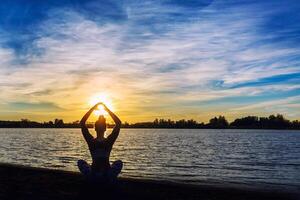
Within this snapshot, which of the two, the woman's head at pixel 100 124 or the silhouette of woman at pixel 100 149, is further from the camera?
the silhouette of woman at pixel 100 149

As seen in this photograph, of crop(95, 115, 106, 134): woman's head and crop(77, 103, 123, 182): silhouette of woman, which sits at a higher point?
crop(95, 115, 106, 134): woman's head

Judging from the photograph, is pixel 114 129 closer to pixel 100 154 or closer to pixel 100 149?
pixel 100 149

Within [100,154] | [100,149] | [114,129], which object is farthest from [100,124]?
[100,154]

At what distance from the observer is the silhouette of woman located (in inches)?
419

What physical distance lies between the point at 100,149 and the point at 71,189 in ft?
22.7

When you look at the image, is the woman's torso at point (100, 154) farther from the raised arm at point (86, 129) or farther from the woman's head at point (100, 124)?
the woman's head at point (100, 124)

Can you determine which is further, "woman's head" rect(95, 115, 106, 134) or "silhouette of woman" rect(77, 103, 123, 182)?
"silhouette of woman" rect(77, 103, 123, 182)

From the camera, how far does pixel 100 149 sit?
1075cm

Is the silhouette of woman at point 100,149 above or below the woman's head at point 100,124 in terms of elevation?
below

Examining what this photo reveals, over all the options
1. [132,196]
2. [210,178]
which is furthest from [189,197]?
[210,178]

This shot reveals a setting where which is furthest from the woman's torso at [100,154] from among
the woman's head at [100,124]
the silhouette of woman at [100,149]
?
the woman's head at [100,124]

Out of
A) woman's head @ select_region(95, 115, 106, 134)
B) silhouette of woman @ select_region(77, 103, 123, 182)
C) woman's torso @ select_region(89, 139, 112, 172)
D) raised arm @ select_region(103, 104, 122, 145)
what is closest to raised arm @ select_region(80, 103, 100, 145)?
silhouette of woman @ select_region(77, 103, 123, 182)

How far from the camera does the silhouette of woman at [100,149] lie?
10.6m

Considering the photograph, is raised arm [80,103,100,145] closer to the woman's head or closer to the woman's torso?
the woman's torso
